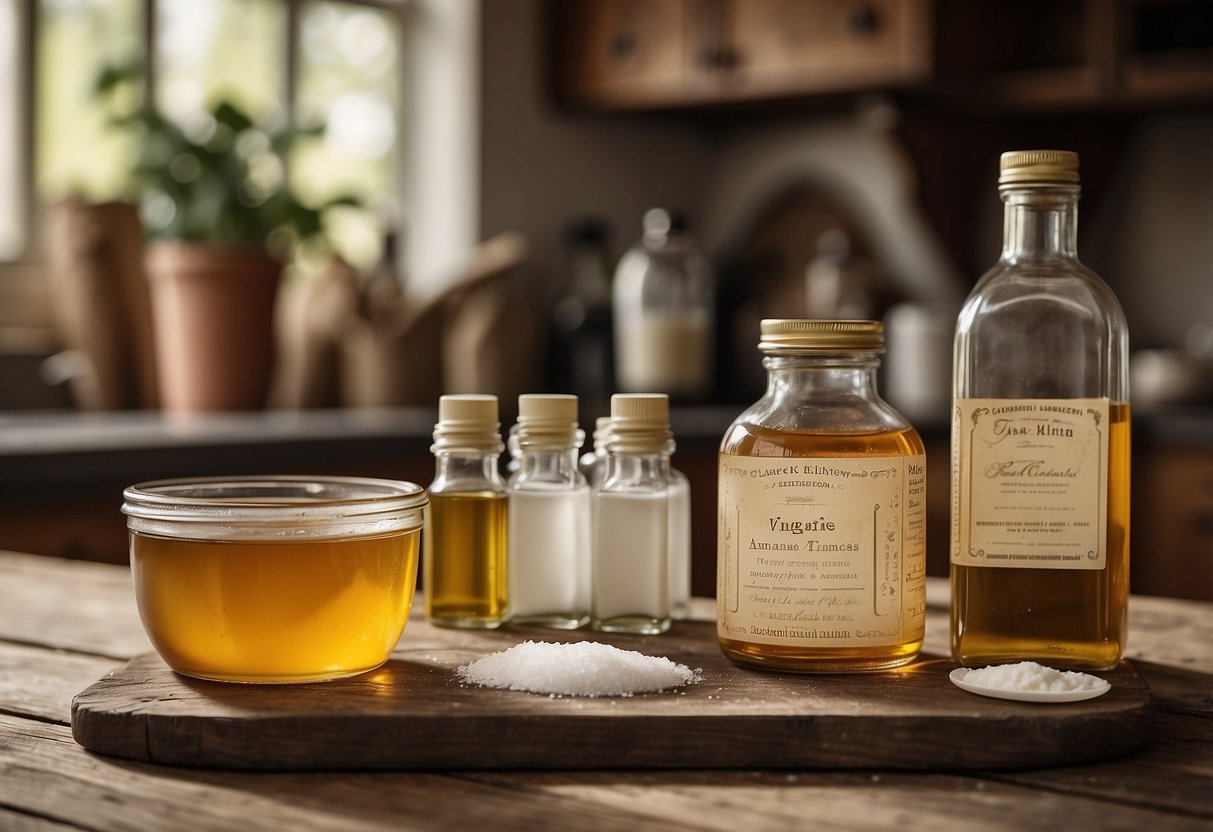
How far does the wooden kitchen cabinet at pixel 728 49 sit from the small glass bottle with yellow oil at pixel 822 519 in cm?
209

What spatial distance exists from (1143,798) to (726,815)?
0.57 feet

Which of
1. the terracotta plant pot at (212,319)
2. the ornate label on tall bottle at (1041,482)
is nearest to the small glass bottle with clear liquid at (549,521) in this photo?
the ornate label on tall bottle at (1041,482)

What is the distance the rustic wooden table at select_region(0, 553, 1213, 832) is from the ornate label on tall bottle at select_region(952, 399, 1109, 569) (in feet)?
0.32

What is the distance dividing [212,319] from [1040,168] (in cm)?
168

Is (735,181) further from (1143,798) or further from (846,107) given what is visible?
(1143,798)

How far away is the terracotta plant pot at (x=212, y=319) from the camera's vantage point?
2160 mm

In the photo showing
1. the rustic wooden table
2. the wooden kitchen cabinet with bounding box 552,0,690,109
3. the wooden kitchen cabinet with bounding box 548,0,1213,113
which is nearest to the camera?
the rustic wooden table

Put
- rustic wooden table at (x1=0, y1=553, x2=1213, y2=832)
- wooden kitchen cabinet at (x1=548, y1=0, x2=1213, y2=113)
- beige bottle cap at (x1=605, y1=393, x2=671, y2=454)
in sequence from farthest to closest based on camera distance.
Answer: wooden kitchen cabinet at (x1=548, y1=0, x2=1213, y2=113), beige bottle cap at (x1=605, y1=393, x2=671, y2=454), rustic wooden table at (x1=0, y1=553, x2=1213, y2=832)

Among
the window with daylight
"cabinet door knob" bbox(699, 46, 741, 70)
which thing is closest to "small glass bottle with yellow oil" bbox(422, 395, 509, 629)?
the window with daylight

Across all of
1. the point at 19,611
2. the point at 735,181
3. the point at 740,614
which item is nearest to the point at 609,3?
the point at 735,181

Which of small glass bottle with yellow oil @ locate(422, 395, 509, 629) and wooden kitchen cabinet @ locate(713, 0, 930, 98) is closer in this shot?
small glass bottle with yellow oil @ locate(422, 395, 509, 629)

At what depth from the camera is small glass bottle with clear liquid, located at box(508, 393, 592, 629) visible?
0.83 m

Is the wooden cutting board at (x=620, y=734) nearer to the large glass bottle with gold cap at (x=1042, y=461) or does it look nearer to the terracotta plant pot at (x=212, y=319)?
the large glass bottle with gold cap at (x=1042, y=461)

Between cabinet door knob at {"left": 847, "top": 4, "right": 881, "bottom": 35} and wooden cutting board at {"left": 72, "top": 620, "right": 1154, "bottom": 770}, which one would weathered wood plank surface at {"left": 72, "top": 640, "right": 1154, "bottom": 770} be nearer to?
wooden cutting board at {"left": 72, "top": 620, "right": 1154, "bottom": 770}
